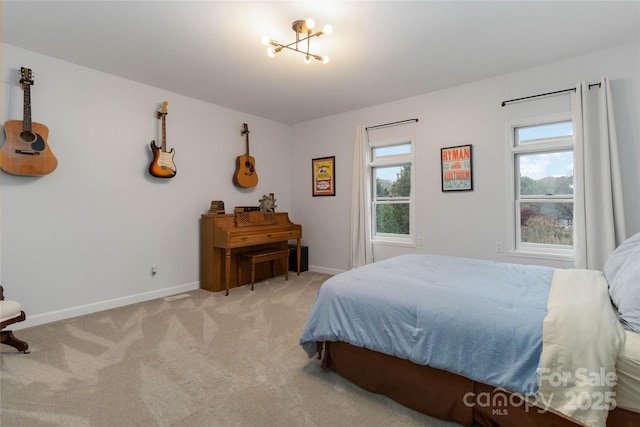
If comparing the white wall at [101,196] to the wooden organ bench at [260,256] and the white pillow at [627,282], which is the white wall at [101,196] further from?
the white pillow at [627,282]

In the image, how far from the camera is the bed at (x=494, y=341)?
3.82 feet

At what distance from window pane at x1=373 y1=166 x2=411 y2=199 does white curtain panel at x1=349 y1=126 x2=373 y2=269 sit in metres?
0.20

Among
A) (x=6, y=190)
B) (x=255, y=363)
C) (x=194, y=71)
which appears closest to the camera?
(x=255, y=363)

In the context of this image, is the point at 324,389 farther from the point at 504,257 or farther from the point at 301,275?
Answer: the point at 301,275

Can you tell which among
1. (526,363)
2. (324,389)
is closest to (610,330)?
(526,363)

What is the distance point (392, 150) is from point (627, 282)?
3.23 meters

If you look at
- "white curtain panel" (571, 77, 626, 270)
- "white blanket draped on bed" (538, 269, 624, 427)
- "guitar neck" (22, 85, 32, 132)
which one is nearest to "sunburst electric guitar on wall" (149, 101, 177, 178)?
"guitar neck" (22, 85, 32, 132)

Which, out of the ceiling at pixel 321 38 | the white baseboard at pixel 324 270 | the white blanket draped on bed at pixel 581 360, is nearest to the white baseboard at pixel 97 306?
the white baseboard at pixel 324 270

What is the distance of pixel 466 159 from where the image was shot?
11.9 feet

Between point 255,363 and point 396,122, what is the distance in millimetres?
3413

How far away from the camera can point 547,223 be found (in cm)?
330

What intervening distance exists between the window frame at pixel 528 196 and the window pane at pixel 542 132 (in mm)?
39

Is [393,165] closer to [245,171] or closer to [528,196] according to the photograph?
[528,196]

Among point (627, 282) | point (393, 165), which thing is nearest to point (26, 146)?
point (393, 165)
